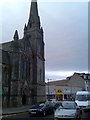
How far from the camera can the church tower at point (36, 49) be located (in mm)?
56319

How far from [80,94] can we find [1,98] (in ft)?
59.0

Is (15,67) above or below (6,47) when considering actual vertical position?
below

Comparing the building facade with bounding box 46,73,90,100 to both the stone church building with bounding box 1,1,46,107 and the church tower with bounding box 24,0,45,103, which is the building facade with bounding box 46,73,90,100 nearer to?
the church tower with bounding box 24,0,45,103

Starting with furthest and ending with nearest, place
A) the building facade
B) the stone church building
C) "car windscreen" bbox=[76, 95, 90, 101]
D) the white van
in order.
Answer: the building facade → the stone church building → "car windscreen" bbox=[76, 95, 90, 101] → the white van

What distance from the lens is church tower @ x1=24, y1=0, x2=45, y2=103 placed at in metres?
56.3

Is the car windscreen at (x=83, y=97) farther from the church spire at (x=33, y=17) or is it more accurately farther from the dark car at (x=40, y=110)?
the church spire at (x=33, y=17)

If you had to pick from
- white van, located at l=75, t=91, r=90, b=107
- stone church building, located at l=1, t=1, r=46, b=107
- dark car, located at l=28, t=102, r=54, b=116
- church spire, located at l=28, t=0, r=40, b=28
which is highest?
church spire, located at l=28, t=0, r=40, b=28

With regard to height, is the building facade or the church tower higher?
the church tower

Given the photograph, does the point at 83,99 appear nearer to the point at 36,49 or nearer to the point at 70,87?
the point at 36,49

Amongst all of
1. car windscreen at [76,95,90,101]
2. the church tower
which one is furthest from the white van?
the church tower

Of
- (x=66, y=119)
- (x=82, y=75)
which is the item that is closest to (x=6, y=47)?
(x=66, y=119)

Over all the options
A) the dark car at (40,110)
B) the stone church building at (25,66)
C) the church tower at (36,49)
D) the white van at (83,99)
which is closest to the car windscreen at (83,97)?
the white van at (83,99)

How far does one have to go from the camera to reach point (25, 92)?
1983 inches

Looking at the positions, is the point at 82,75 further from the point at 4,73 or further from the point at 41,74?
the point at 4,73
